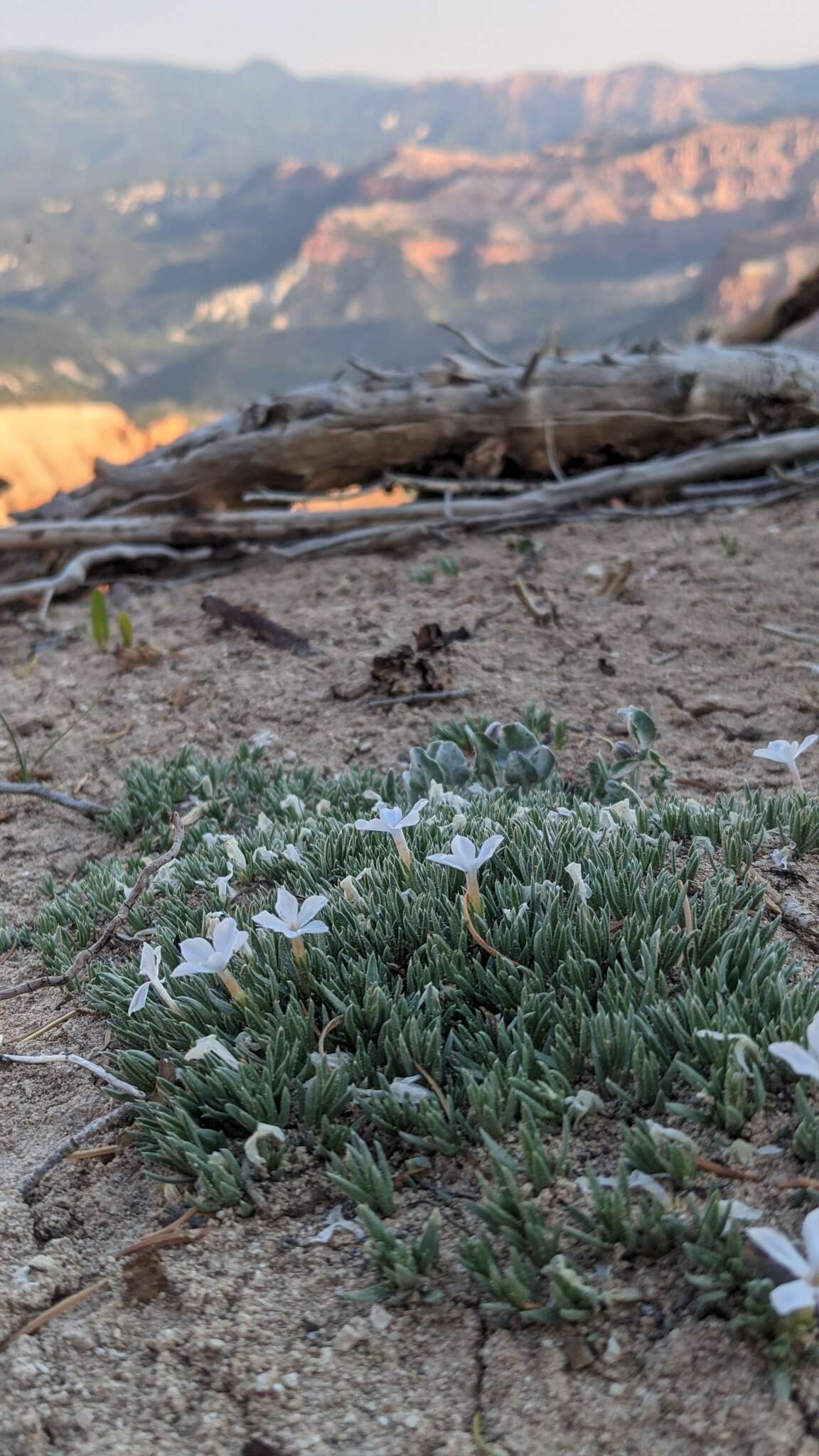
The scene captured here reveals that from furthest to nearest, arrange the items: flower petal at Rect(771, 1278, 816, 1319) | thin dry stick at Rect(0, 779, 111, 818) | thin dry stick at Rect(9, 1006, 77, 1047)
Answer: thin dry stick at Rect(0, 779, 111, 818), thin dry stick at Rect(9, 1006, 77, 1047), flower petal at Rect(771, 1278, 816, 1319)

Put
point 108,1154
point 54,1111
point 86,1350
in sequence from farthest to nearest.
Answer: point 54,1111 → point 108,1154 → point 86,1350

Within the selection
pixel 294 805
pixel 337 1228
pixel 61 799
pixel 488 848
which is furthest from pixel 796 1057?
pixel 61 799

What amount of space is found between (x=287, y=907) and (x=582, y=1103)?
653mm

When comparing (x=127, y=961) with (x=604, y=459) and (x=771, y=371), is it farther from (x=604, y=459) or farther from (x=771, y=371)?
(x=771, y=371)

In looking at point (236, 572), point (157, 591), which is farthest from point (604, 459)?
point (157, 591)

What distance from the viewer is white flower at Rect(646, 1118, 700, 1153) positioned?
1681mm

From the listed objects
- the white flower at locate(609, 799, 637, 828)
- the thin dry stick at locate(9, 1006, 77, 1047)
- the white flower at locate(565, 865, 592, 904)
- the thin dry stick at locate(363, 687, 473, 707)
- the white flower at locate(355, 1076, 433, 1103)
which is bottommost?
the thin dry stick at locate(363, 687, 473, 707)

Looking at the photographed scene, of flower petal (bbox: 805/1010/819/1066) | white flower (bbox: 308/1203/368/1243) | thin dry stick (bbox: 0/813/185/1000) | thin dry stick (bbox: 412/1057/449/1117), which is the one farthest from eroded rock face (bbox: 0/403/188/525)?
flower petal (bbox: 805/1010/819/1066)

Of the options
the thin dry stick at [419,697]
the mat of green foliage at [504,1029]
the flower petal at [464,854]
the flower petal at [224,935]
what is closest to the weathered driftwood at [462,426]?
the thin dry stick at [419,697]

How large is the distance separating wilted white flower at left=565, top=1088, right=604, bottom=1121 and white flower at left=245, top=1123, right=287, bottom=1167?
0.53 metres

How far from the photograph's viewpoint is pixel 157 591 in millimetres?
6141

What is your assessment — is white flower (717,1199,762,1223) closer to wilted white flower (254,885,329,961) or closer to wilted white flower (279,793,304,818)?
wilted white flower (254,885,329,961)

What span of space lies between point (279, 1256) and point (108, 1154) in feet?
1.62

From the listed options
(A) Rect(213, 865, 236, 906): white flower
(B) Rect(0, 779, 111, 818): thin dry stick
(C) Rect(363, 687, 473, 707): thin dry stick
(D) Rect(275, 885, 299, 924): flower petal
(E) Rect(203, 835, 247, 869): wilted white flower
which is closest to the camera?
(D) Rect(275, 885, 299, 924): flower petal
